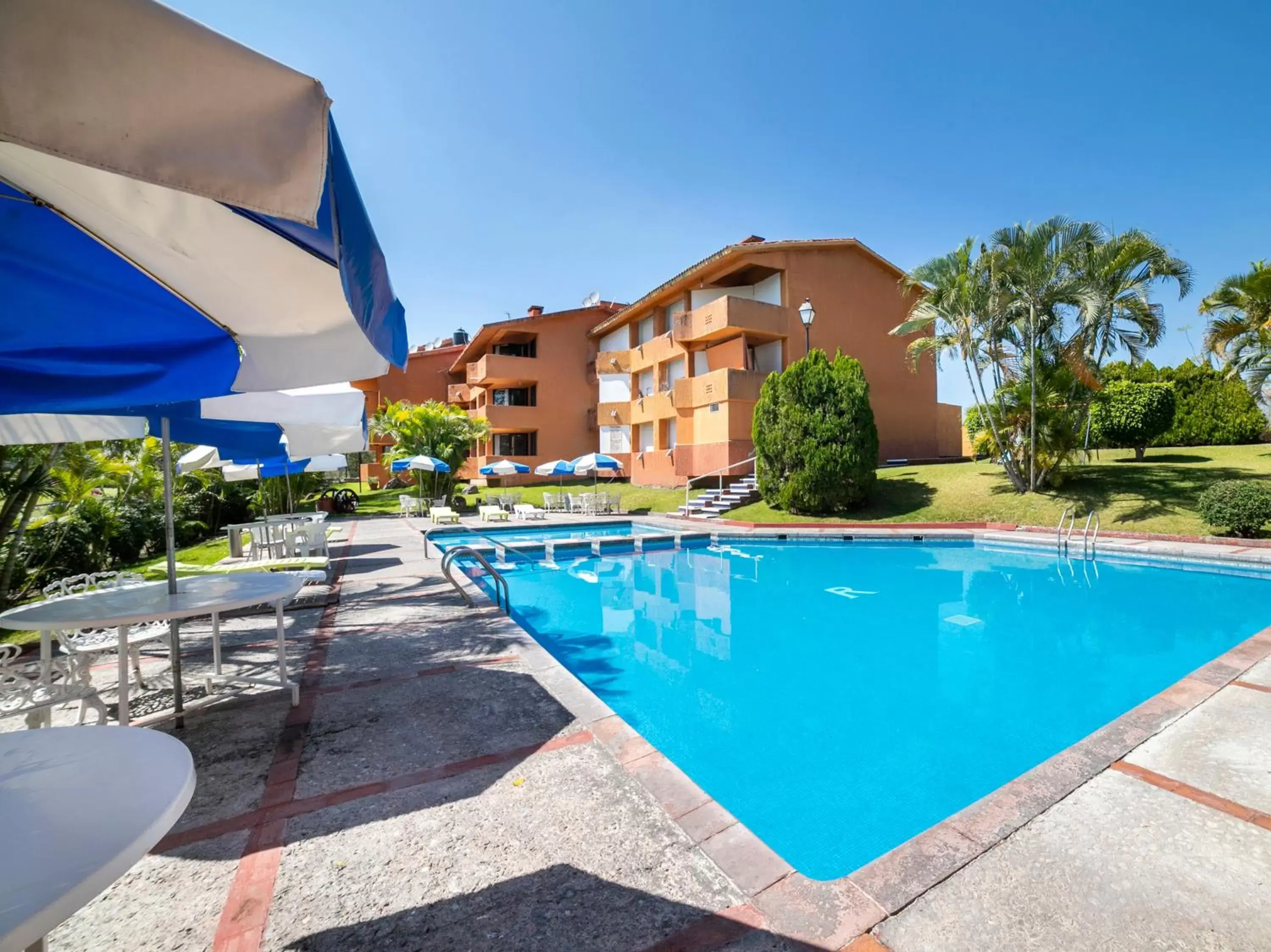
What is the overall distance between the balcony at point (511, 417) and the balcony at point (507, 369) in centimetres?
153

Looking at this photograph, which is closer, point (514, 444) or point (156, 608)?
point (156, 608)

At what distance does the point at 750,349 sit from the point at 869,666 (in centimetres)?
1887

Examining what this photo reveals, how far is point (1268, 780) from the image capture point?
3115 millimetres

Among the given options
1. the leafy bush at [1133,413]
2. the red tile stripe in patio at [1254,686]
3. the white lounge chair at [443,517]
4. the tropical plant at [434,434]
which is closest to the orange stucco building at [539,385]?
the tropical plant at [434,434]

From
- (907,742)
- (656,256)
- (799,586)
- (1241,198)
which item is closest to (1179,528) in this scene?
(1241,198)

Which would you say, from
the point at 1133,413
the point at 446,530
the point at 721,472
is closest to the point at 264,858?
the point at 446,530

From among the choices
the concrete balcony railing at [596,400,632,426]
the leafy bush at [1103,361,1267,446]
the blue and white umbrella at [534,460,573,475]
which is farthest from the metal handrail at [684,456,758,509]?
the leafy bush at [1103,361,1267,446]

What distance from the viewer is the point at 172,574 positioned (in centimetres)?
397

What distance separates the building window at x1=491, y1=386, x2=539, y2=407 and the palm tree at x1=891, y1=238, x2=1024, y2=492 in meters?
22.4

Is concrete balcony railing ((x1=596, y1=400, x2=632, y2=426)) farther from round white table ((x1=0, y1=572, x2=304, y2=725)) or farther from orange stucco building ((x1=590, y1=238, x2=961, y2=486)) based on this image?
round white table ((x1=0, y1=572, x2=304, y2=725))

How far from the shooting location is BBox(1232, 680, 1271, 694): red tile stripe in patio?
4.35 metres

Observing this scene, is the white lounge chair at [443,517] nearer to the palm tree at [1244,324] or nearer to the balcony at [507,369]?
the balcony at [507,369]

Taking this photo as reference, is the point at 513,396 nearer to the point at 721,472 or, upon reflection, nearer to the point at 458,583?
the point at 721,472

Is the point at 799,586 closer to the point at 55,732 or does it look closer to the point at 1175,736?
the point at 1175,736
